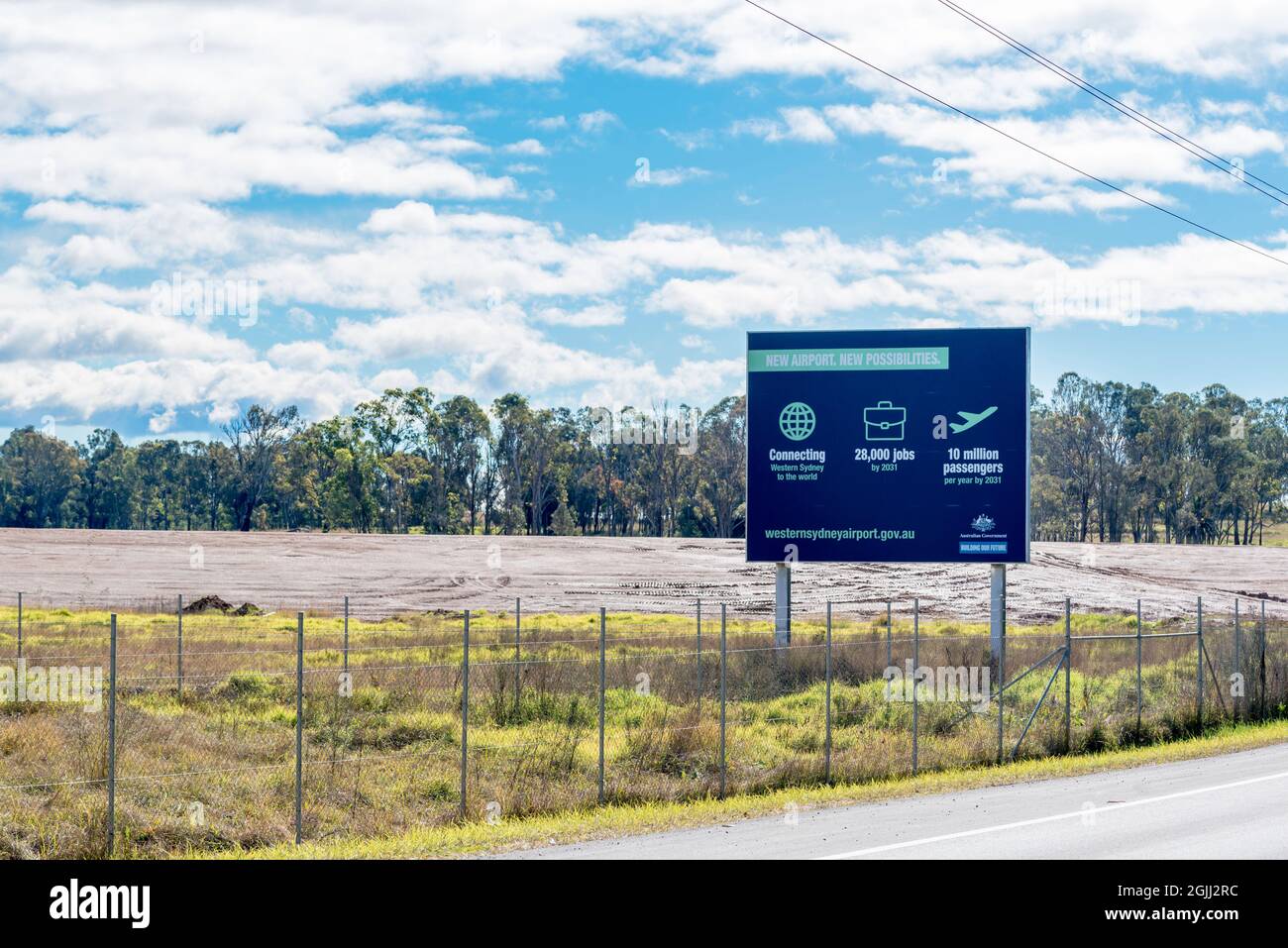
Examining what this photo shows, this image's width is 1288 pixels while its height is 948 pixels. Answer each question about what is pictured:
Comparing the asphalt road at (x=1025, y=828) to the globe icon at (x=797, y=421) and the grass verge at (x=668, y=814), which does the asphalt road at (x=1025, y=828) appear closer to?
the grass verge at (x=668, y=814)

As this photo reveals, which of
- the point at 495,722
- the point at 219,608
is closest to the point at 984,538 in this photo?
the point at 495,722

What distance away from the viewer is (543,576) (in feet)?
218

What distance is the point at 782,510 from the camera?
28.8 m

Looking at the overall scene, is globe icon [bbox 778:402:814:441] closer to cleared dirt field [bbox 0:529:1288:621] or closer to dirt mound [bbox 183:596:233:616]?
cleared dirt field [bbox 0:529:1288:621]

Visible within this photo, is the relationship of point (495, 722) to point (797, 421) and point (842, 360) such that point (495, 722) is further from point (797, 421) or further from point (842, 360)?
point (842, 360)

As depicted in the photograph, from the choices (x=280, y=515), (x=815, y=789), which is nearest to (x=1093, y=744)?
(x=815, y=789)

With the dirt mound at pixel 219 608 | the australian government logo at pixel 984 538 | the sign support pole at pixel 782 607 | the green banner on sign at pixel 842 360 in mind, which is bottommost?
the dirt mound at pixel 219 608

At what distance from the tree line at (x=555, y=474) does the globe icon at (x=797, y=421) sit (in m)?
84.9

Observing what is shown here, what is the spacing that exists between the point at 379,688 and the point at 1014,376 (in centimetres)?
1474

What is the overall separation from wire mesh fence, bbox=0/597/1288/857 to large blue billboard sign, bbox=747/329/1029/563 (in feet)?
8.85

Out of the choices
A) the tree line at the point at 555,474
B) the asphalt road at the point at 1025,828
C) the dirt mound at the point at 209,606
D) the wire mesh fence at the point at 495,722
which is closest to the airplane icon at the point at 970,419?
the wire mesh fence at the point at 495,722

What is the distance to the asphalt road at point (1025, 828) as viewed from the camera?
12.3 meters

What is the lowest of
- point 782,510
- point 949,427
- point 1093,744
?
point 1093,744
